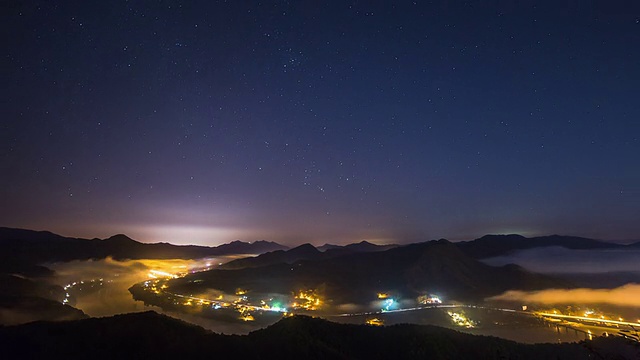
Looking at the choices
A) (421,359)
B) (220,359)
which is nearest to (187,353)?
(220,359)

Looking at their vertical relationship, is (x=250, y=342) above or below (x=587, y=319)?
above

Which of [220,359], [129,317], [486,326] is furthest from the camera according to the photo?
[486,326]

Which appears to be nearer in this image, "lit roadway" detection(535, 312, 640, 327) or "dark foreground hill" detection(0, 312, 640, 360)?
"dark foreground hill" detection(0, 312, 640, 360)

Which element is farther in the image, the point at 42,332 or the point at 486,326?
the point at 486,326

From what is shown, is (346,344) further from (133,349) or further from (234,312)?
(234,312)

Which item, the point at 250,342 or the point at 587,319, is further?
the point at 587,319

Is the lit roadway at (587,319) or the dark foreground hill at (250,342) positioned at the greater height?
the dark foreground hill at (250,342)

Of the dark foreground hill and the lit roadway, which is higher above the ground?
the dark foreground hill

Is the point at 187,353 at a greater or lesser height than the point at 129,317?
lesser
